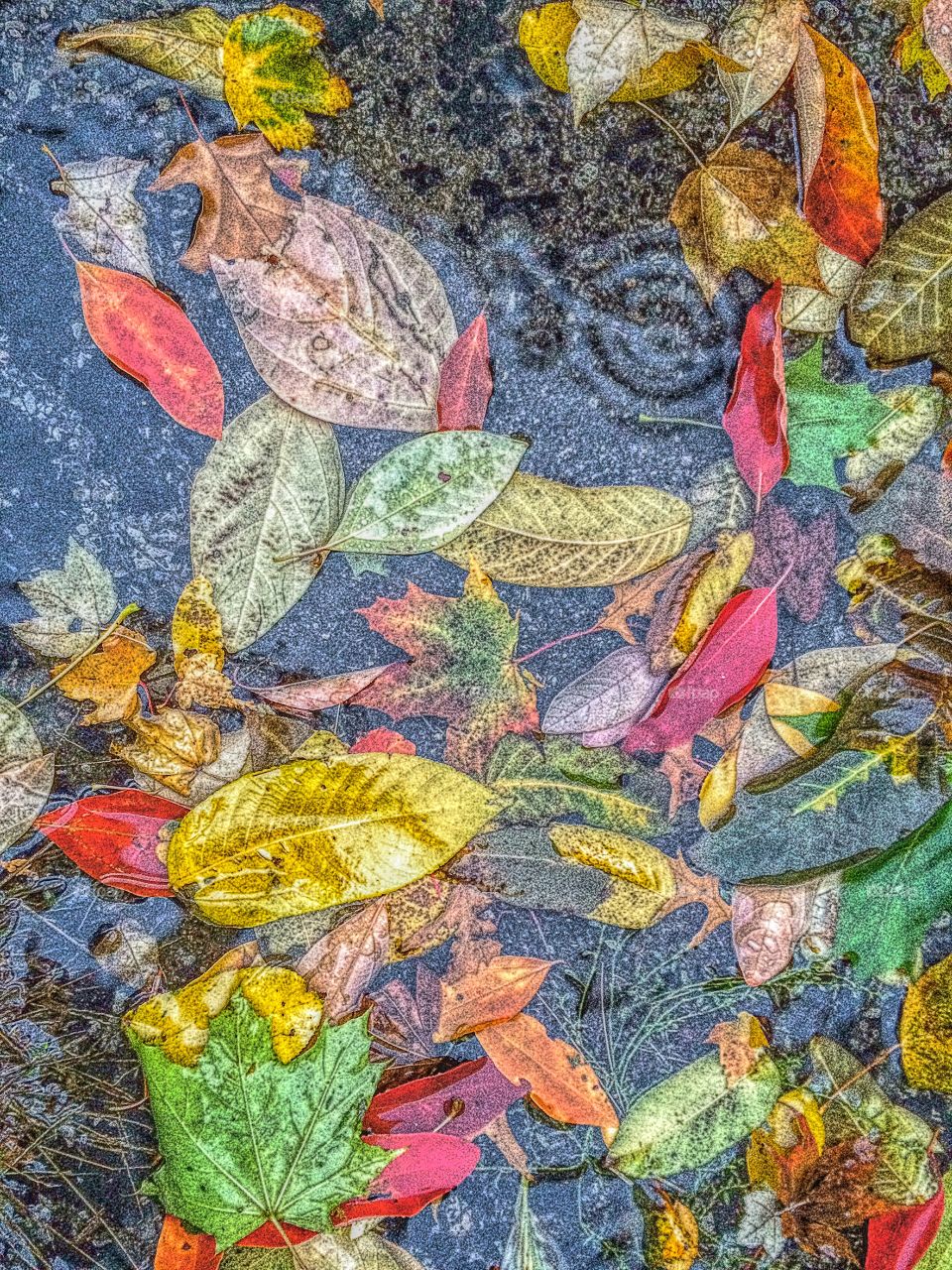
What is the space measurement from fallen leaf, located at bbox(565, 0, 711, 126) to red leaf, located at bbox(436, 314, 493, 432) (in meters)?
0.32

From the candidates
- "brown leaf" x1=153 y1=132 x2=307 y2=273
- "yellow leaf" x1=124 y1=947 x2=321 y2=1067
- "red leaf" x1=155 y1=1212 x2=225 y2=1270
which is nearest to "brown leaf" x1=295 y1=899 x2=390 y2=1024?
"yellow leaf" x1=124 y1=947 x2=321 y2=1067

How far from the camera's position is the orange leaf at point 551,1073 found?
112 cm

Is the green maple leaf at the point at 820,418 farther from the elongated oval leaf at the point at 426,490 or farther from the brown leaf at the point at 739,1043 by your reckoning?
the brown leaf at the point at 739,1043

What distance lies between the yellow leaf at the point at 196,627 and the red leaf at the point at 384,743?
0.22 m

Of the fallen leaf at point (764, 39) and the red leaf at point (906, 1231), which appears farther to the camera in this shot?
the red leaf at point (906, 1231)

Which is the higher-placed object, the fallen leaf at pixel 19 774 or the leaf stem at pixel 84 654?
the leaf stem at pixel 84 654

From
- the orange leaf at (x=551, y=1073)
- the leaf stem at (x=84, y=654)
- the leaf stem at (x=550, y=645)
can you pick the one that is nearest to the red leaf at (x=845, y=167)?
the leaf stem at (x=550, y=645)

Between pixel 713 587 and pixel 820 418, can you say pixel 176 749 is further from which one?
pixel 820 418

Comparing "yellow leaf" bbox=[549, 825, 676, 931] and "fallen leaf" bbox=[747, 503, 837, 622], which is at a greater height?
"fallen leaf" bbox=[747, 503, 837, 622]

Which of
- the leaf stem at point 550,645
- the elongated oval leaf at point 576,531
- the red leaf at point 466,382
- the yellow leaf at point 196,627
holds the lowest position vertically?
the leaf stem at point 550,645

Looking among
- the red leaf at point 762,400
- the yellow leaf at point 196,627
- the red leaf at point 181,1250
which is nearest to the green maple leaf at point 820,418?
the red leaf at point 762,400

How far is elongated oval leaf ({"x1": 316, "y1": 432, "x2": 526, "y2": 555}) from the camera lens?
103 centimetres

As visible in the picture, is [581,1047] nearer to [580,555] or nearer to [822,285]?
[580,555]

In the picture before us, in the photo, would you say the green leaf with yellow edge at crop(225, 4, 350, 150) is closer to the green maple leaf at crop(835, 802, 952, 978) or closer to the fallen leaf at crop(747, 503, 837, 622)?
the fallen leaf at crop(747, 503, 837, 622)
